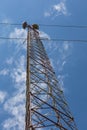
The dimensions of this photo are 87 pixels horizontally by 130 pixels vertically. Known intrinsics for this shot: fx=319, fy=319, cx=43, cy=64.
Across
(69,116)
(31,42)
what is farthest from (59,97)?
(31,42)

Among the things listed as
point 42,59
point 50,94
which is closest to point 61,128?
point 50,94

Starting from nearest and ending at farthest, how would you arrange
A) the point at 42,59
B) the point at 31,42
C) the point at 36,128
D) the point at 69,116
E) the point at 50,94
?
the point at 36,128 → the point at 69,116 → the point at 50,94 → the point at 42,59 → the point at 31,42

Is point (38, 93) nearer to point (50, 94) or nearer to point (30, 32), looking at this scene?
point (50, 94)

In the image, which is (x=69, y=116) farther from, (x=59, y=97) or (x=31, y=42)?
(x=31, y=42)

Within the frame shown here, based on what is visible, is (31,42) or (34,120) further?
(31,42)

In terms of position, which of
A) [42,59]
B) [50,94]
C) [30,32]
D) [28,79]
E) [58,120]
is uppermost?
[30,32]

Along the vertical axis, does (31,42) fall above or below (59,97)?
above

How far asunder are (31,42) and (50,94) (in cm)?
887

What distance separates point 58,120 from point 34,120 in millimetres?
1015

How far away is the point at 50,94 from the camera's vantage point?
1469 cm

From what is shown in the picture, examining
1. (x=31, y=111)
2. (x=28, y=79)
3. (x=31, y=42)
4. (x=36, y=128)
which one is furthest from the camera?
(x=31, y=42)

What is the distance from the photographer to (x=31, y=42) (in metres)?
23.0

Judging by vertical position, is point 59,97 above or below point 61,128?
above

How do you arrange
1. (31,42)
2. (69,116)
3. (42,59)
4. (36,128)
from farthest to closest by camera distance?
(31,42), (42,59), (69,116), (36,128)
